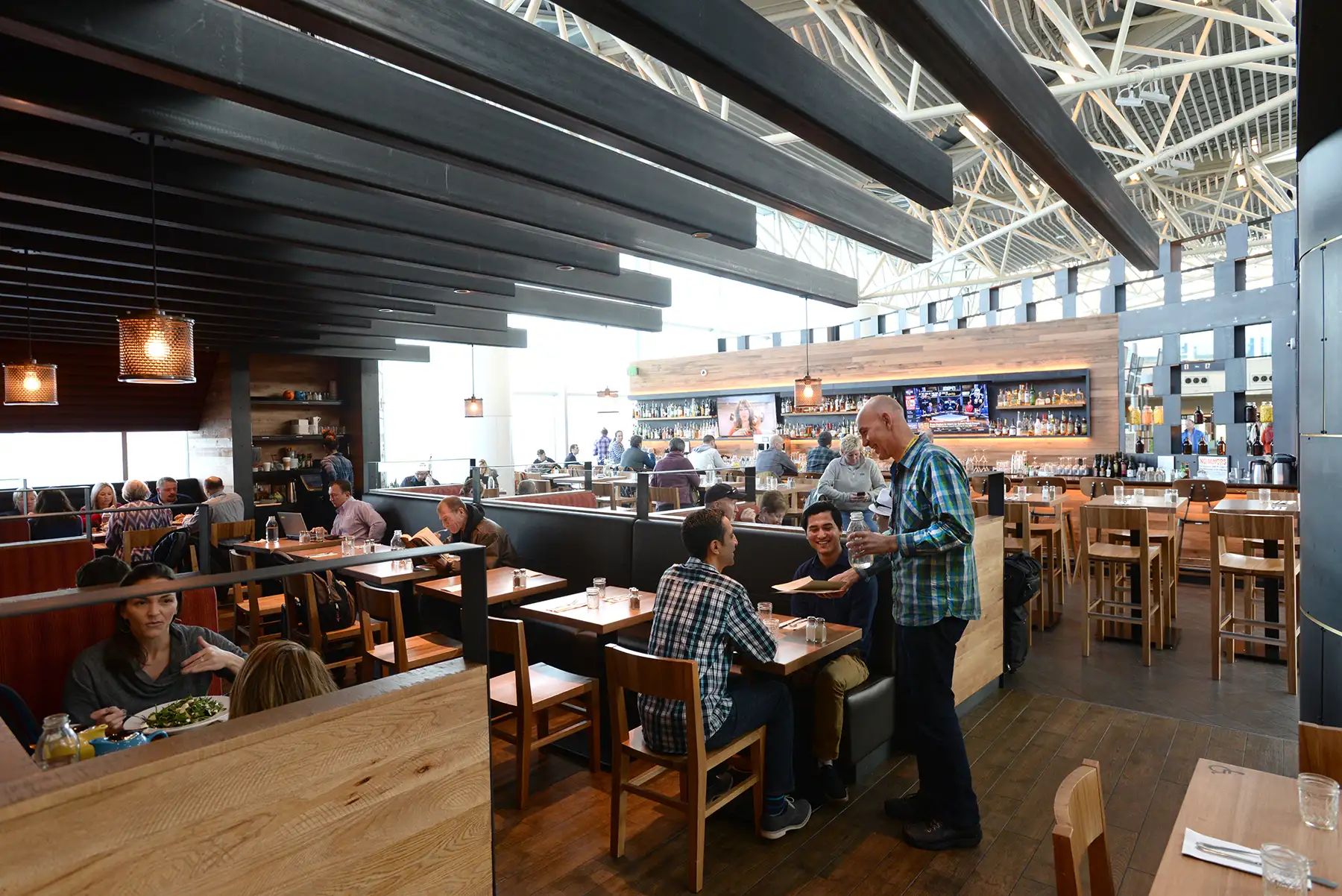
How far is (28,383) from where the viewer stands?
19.1ft

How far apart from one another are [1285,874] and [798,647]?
6.62 feet

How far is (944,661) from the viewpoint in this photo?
3.03 metres

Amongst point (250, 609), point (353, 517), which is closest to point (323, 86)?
point (250, 609)

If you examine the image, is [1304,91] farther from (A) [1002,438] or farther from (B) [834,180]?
(A) [1002,438]

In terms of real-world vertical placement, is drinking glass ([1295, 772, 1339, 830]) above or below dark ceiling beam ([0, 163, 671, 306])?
below

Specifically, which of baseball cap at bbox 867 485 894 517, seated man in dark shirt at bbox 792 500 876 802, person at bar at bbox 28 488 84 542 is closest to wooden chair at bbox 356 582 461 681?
seated man in dark shirt at bbox 792 500 876 802

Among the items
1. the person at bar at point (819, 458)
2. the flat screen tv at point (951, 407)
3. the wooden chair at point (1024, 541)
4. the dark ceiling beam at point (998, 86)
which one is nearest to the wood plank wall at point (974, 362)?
the flat screen tv at point (951, 407)

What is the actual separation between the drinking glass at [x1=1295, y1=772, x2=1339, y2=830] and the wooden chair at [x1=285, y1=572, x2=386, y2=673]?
4606 millimetres

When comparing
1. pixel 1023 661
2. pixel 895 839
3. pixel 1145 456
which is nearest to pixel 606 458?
pixel 1145 456

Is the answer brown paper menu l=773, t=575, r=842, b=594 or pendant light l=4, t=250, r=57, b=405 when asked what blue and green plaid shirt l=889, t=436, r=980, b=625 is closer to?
brown paper menu l=773, t=575, r=842, b=594

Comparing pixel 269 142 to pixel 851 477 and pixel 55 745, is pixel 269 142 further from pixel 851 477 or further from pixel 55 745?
pixel 851 477

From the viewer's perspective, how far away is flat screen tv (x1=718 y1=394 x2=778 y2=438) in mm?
14101

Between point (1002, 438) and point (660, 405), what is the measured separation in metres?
7.52

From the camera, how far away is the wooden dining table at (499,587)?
4.74 metres
